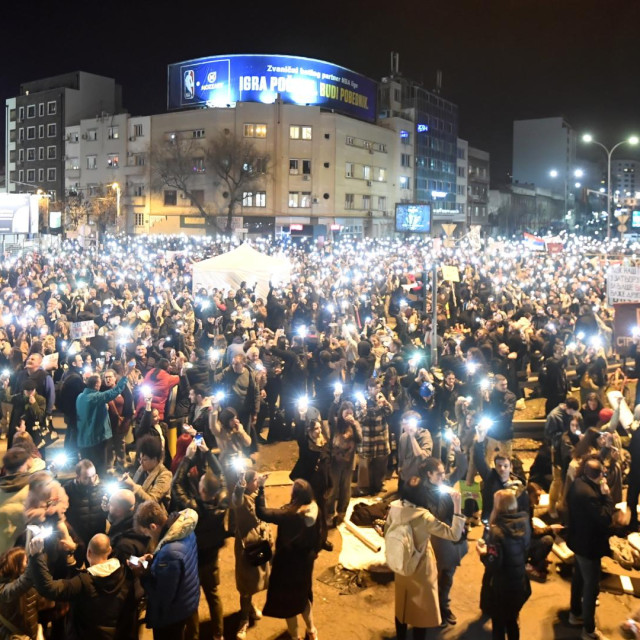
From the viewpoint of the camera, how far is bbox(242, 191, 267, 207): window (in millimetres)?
58234

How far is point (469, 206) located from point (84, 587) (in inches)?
3465

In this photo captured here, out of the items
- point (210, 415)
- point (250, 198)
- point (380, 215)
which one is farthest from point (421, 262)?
point (380, 215)

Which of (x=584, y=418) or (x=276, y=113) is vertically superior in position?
(x=276, y=113)

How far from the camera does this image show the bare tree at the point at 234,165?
56.1 m

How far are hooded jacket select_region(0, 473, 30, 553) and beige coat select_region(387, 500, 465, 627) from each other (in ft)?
8.92

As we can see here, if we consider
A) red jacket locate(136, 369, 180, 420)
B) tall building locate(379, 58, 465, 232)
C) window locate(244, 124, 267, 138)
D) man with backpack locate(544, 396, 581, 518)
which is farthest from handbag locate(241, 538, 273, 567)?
tall building locate(379, 58, 465, 232)

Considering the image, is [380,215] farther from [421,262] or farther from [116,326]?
[116,326]

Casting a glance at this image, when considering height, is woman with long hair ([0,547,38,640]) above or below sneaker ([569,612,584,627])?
above

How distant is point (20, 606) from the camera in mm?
4395

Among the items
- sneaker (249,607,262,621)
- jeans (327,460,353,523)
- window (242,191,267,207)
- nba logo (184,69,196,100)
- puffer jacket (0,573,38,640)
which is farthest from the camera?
nba logo (184,69,196,100)

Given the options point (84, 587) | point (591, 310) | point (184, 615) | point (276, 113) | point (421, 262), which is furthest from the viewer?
point (276, 113)

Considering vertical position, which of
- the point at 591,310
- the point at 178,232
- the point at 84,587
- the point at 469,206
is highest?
the point at 469,206

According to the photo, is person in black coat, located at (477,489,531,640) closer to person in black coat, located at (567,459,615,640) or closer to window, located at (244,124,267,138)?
person in black coat, located at (567,459,615,640)

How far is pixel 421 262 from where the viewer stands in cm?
3048
